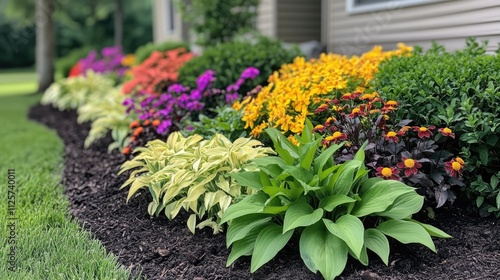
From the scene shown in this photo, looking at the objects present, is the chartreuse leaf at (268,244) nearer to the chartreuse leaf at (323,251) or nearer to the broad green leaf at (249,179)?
the chartreuse leaf at (323,251)

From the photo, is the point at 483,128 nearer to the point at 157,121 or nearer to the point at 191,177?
the point at 191,177

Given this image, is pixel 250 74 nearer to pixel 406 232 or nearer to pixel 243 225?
pixel 243 225

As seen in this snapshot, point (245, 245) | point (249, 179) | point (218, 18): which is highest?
point (218, 18)

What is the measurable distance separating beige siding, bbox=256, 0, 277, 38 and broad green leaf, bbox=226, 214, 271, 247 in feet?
19.5

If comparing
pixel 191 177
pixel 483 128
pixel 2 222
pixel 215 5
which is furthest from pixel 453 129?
pixel 215 5

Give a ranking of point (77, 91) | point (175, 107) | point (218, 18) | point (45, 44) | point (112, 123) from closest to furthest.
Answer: point (175, 107), point (112, 123), point (218, 18), point (77, 91), point (45, 44)

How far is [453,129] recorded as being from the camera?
119 inches

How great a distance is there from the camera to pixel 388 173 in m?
2.69

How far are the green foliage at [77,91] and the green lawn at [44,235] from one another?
11.1 ft

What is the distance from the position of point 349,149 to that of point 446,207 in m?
0.70

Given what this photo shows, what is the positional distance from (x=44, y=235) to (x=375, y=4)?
4.89 m

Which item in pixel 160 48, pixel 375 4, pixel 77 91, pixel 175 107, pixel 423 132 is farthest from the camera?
pixel 160 48

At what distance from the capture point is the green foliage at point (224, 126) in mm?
3842

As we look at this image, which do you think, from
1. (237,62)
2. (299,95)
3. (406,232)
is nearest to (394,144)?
→ (406,232)
